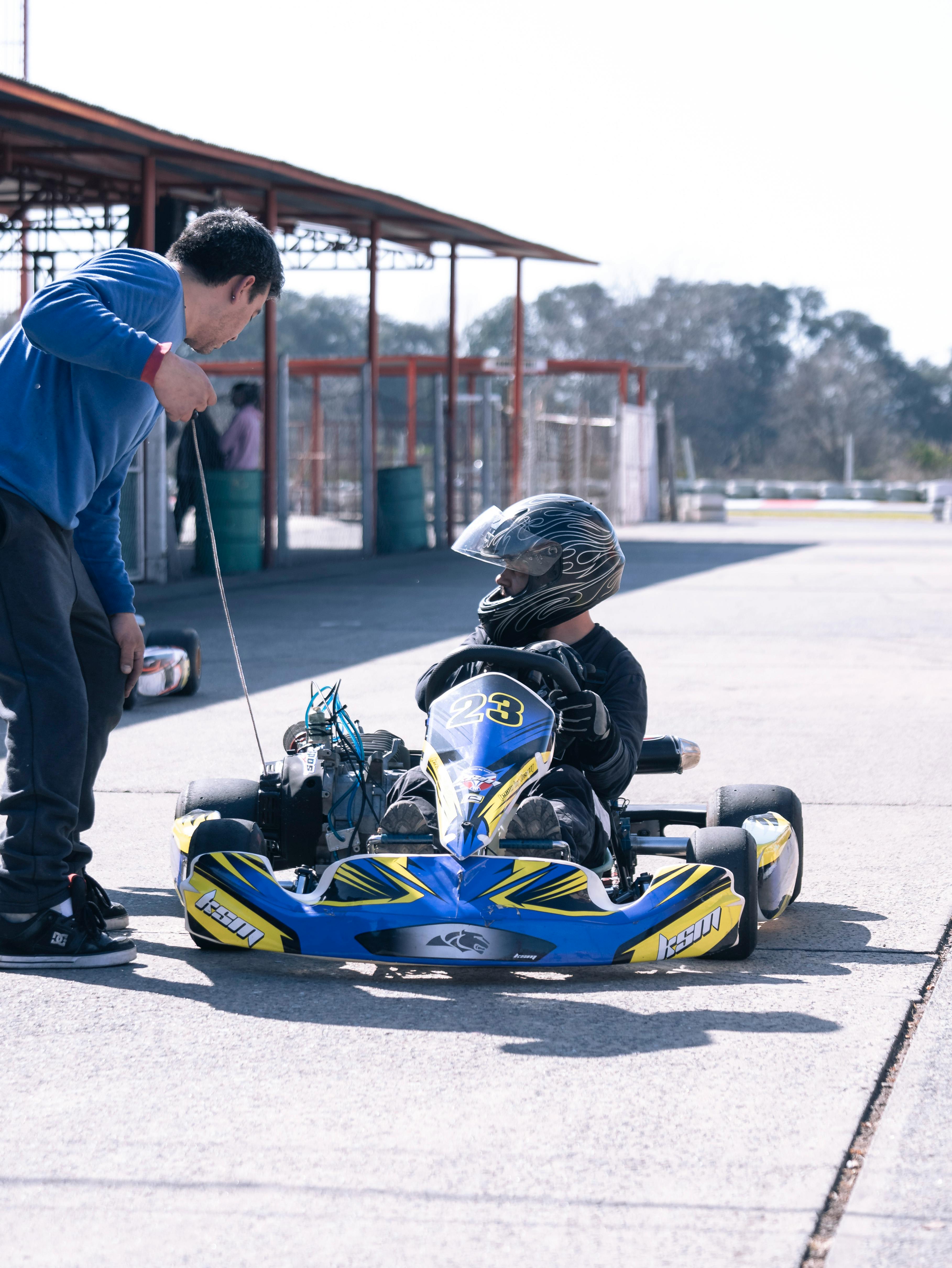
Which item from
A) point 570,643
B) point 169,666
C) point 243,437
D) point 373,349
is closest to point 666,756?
point 570,643

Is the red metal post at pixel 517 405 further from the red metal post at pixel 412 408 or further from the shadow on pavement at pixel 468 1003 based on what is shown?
the shadow on pavement at pixel 468 1003

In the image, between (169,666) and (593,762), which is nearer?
(593,762)

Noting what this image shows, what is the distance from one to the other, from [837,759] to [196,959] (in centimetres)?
356

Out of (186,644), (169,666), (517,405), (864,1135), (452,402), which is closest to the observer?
(864,1135)

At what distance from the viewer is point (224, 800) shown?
4.54 meters

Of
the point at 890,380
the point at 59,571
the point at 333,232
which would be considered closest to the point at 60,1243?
the point at 59,571

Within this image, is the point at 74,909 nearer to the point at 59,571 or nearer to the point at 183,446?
the point at 59,571

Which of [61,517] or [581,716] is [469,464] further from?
[61,517]

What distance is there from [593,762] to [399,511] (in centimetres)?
1792

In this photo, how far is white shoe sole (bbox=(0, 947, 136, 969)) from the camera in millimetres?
3881

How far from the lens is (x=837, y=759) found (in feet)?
22.6

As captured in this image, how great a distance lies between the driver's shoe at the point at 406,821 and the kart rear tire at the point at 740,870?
63cm

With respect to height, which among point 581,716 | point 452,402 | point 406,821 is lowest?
point 406,821

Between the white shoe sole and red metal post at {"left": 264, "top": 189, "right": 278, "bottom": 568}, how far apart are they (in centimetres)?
1403
